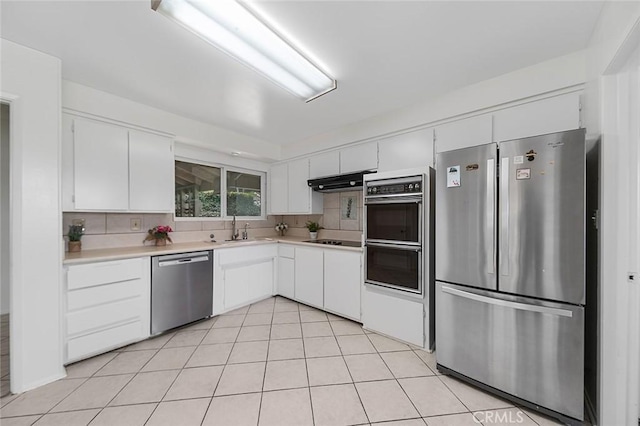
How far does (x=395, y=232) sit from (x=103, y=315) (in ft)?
9.18

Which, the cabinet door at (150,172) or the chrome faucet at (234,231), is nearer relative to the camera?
the cabinet door at (150,172)

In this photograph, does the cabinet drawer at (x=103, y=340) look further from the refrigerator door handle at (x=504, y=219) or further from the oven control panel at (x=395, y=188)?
the refrigerator door handle at (x=504, y=219)

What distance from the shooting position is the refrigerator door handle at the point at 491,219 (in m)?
1.68

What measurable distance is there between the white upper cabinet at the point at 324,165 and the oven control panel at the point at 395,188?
83 centimetres

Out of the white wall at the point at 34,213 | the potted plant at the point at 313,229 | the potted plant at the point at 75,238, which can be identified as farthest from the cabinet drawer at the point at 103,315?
the potted plant at the point at 313,229

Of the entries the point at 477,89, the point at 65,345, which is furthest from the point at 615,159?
the point at 65,345

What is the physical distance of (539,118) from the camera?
1.91 metres

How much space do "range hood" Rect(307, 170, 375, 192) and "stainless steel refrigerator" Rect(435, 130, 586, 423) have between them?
1238 mm

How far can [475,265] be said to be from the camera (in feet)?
5.80

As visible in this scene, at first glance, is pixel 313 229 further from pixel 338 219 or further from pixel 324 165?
pixel 324 165

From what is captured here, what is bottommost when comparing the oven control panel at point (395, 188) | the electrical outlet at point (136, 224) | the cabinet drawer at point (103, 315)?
the cabinet drawer at point (103, 315)

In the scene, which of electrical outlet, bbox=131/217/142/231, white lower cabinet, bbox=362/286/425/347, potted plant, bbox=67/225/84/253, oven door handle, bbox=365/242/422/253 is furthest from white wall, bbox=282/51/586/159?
potted plant, bbox=67/225/84/253

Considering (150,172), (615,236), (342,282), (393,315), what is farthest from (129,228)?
(615,236)

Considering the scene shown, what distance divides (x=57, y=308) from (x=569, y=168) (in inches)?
145
